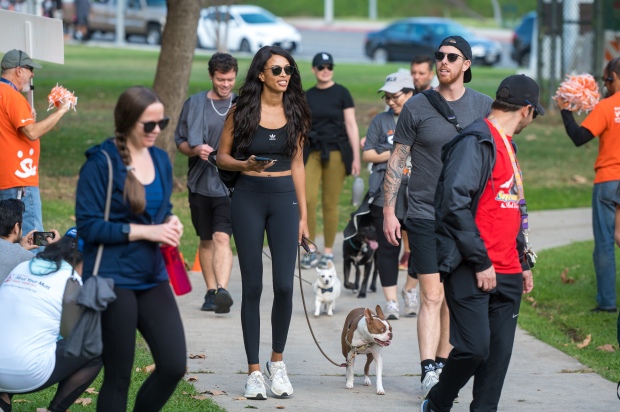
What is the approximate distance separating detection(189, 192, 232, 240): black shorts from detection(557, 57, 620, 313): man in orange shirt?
286cm

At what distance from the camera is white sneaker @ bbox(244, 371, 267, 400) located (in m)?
6.76

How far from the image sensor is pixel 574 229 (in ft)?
45.8

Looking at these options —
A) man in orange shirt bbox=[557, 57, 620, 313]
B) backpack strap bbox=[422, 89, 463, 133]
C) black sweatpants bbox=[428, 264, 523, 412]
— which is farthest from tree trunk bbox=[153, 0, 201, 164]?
black sweatpants bbox=[428, 264, 523, 412]

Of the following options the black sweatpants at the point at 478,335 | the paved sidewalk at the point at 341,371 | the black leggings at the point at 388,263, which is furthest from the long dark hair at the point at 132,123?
the black leggings at the point at 388,263

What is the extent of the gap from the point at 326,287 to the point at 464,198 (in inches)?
153

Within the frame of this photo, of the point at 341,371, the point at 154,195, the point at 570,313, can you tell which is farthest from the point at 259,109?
the point at 570,313

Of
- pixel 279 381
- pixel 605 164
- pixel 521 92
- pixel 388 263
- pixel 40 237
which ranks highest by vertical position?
pixel 521 92

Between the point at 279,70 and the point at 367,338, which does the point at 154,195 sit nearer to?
the point at 279,70

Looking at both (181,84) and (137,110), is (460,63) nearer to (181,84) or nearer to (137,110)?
(137,110)

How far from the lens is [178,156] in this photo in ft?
59.5

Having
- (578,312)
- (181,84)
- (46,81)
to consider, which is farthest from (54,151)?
(578,312)

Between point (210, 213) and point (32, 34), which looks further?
point (32, 34)

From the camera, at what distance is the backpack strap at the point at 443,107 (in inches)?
262

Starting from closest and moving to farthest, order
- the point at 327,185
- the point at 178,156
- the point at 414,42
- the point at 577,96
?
the point at 577,96 < the point at 327,185 < the point at 178,156 < the point at 414,42
